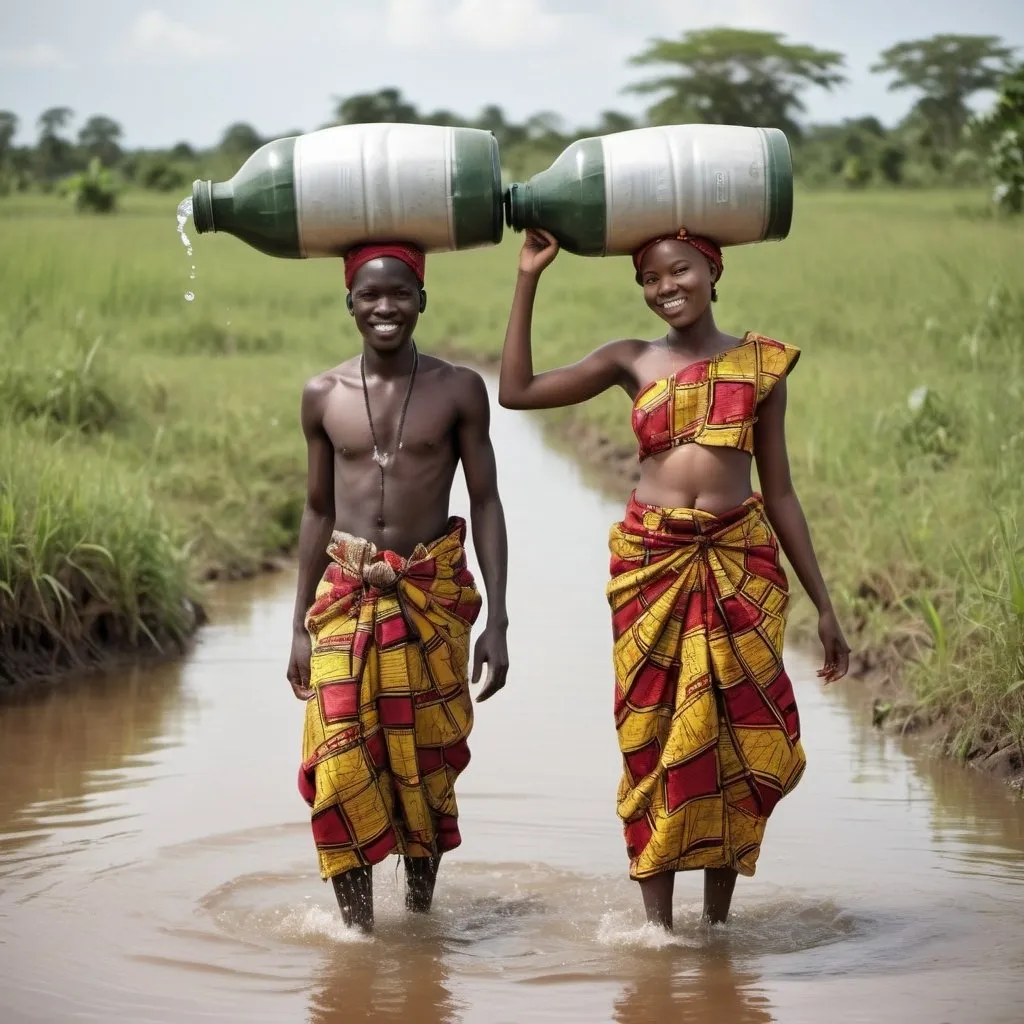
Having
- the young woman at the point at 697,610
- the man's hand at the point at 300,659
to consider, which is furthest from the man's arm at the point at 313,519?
the young woman at the point at 697,610

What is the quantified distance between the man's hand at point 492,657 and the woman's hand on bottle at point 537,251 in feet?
2.70

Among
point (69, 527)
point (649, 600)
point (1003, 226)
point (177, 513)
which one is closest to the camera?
point (649, 600)

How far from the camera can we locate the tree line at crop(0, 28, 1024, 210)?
36.9m

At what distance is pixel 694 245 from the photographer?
162 inches

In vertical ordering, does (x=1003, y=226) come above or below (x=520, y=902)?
above

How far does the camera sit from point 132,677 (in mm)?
6848

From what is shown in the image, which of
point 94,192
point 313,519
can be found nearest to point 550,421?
point 313,519

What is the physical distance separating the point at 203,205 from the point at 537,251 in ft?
2.45

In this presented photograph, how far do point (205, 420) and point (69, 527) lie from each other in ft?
12.4

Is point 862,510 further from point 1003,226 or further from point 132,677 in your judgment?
point 1003,226

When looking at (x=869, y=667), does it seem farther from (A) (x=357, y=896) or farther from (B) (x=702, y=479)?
(A) (x=357, y=896)

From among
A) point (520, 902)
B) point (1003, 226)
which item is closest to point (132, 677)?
point (520, 902)

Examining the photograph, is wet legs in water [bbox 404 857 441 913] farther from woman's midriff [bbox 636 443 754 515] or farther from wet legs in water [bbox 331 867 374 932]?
woman's midriff [bbox 636 443 754 515]

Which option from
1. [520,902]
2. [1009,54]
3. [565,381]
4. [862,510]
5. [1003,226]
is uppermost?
[1009,54]
